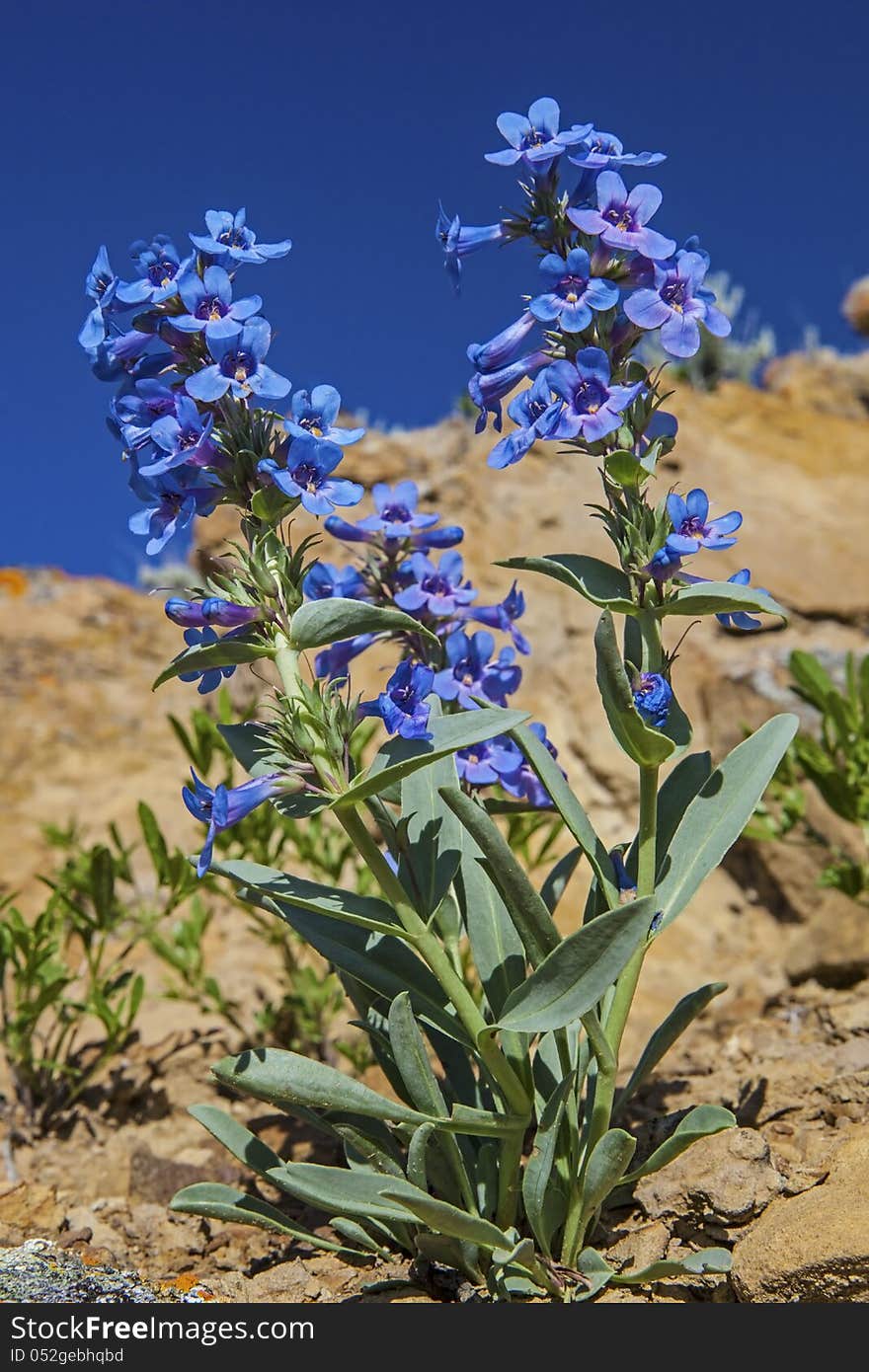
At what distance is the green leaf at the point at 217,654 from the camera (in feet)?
8.41

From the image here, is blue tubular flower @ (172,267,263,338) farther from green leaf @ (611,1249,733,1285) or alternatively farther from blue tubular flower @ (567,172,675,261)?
green leaf @ (611,1249,733,1285)

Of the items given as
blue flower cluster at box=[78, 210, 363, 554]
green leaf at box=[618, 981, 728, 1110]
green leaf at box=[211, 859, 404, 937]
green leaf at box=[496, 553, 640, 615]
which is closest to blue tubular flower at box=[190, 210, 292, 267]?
blue flower cluster at box=[78, 210, 363, 554]

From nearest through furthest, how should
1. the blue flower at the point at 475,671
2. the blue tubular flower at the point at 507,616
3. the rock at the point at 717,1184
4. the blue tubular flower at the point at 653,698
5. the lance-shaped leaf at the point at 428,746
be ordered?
the lance-shaped leaf at the point at 428,746, the blue tubular flower at the point at 653,698, the rock at the point at 717,1184, the blue flower at the point at 475,671, the blue tubular flower at the point at 507,616

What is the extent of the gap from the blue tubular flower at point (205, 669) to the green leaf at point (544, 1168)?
129 centimetres

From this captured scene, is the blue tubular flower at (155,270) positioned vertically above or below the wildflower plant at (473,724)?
above

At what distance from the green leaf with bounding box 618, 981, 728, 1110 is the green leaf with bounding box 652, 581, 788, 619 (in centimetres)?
93

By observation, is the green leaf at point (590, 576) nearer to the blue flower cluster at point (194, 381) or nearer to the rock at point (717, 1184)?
the blue flower cluster at point (194, 381)

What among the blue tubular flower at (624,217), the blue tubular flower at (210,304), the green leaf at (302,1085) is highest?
the blue tubular flower at (624,217)

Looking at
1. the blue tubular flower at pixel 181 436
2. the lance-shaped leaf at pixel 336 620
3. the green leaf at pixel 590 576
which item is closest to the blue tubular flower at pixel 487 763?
the green leaf at pixel 590 576

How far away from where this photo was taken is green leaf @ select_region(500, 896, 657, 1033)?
2.51 metres

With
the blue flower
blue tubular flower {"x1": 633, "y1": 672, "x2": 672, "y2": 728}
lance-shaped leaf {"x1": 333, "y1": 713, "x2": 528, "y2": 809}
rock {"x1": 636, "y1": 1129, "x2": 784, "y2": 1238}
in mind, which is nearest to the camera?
lance-shaped leaf {"x1": 333, "y1": 713, "x2": 528, "y2": 809}

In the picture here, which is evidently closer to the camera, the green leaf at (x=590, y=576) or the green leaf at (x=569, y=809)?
the green leaf at (x=590, y=576)

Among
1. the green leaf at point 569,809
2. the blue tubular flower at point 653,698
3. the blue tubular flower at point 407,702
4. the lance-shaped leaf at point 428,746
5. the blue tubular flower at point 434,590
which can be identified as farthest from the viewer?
the blue tubular flower at point 434,590

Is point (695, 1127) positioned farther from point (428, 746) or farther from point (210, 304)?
point (210, 304)
